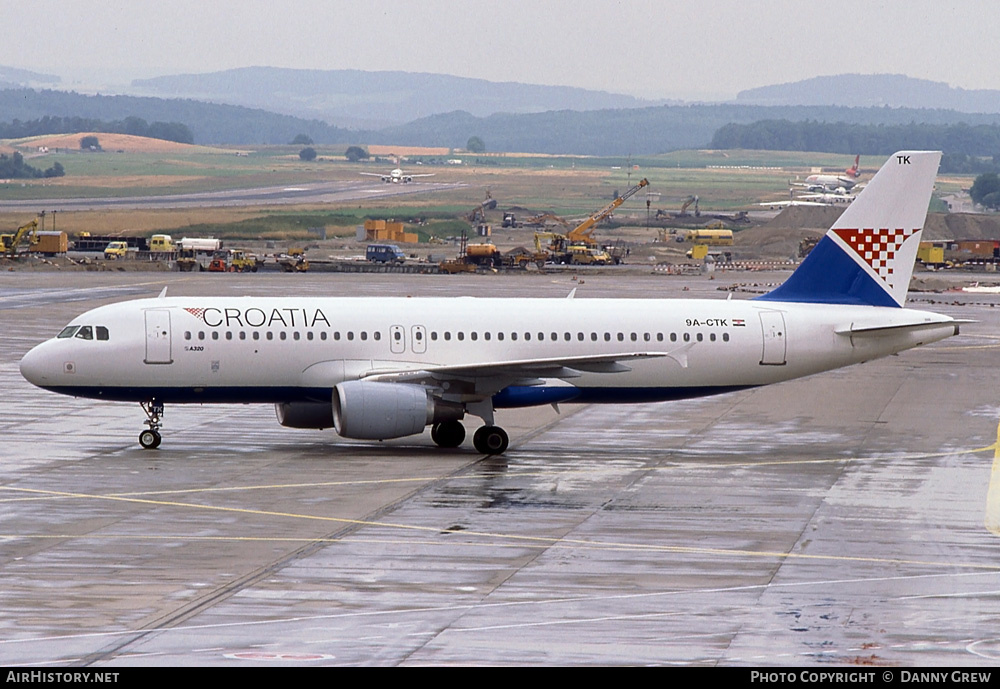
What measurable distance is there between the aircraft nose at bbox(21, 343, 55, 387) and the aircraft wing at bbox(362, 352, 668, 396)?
27.5ft

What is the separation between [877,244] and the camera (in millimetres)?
42438

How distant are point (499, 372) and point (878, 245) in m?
12.4

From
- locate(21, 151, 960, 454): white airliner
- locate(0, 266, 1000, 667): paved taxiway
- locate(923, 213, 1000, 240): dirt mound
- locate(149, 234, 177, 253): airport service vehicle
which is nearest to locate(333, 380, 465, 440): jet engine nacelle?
locate(21, 151, 960, 454): white airliner

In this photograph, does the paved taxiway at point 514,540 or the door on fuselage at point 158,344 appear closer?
the paved taxiway at point 514,540

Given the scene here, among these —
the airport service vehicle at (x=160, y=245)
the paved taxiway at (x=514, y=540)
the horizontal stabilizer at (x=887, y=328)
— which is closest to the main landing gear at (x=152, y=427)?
the paved taxiway at (x=514, y=540)

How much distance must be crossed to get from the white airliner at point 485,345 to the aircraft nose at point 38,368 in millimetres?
38

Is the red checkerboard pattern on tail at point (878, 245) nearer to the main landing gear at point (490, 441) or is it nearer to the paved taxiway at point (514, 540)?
the paved taxiway at point (514, 540)

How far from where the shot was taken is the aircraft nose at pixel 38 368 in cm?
3856

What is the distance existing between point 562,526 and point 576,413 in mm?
19826

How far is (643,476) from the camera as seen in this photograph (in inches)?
1435

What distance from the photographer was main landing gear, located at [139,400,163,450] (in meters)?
39.5

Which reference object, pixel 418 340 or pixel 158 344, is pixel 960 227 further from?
pixel 158 344

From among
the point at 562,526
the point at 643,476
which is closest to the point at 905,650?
the point at 562,526
